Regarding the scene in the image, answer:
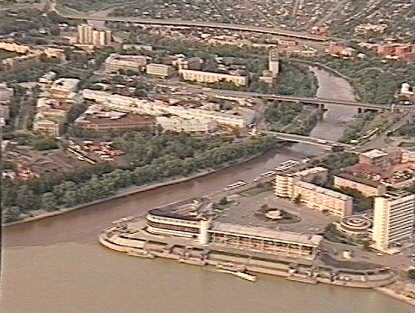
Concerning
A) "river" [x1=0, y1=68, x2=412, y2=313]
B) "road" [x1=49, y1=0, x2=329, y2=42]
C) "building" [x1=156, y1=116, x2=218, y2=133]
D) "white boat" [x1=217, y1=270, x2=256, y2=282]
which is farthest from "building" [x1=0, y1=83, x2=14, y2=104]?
"road" [x1=49, y1=0, x2=329, y2=42]

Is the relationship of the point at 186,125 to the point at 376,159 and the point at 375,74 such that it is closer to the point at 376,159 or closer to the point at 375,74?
the point at 376,159

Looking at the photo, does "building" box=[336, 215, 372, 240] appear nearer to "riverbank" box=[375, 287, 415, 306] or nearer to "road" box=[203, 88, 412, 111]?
"riverbank" box=[375, 287, 415, 306]

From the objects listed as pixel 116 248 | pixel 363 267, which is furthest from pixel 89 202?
pixel 363 267

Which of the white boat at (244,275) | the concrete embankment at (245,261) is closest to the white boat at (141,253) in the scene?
the concrete embankment at (245,261)

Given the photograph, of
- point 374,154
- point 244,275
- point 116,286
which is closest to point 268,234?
point 244,275

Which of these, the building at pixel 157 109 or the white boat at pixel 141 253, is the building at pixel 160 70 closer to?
the building at pixel 157 109

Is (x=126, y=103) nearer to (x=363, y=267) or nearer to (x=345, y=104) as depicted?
(x=345, y=104)
